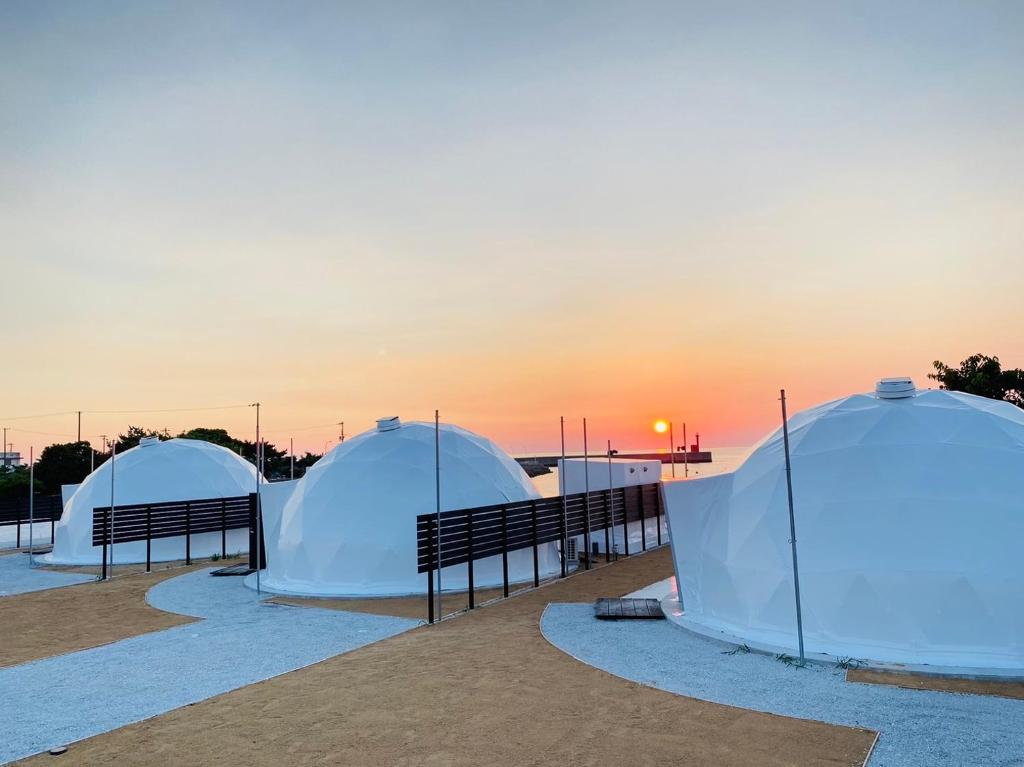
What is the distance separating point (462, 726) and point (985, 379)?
44.6 metres

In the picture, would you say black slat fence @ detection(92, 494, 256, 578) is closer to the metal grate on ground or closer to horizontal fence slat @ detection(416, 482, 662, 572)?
horizontal fence slat @ detection(416, 482, 662, 572)

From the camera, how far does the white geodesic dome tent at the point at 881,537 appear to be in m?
11.4

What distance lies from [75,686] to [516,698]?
784 centimetres

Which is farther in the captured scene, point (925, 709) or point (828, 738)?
point (925, 709)

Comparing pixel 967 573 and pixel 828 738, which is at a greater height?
pixel 967 573

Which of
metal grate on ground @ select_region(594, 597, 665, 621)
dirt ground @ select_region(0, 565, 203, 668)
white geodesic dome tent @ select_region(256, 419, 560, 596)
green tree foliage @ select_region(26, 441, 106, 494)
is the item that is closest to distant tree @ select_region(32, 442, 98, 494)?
green tree foliage @ select_region(26, 441, 106, 494)

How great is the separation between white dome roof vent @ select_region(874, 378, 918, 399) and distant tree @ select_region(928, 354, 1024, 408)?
31.8 m

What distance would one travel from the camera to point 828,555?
12594 millimetres

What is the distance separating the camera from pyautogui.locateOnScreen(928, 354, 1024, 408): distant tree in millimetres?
41362

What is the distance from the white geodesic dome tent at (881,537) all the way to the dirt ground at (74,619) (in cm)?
1367

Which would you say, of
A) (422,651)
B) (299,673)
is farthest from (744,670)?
(299,673)

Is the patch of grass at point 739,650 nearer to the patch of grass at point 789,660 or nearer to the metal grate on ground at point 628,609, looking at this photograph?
the patch of grass at point 789,660

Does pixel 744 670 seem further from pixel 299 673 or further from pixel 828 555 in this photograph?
pixel 299 673

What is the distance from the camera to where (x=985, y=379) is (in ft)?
136
